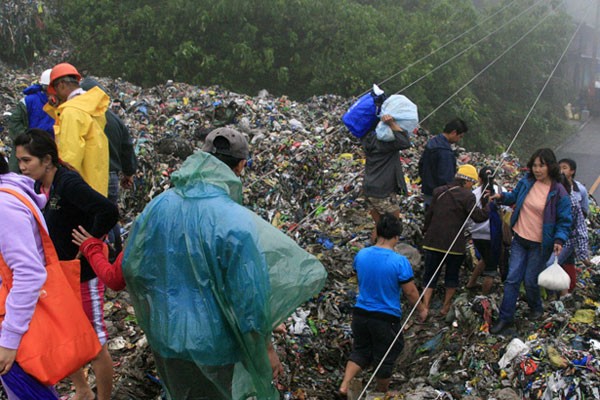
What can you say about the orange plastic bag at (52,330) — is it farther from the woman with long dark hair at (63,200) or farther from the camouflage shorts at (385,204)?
the camouflage shorts at (385,204)

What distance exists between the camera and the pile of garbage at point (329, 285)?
425cm

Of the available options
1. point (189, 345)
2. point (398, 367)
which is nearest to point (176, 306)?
point (189, 345)

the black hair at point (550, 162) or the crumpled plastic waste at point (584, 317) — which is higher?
the black hair at point (550, 162)

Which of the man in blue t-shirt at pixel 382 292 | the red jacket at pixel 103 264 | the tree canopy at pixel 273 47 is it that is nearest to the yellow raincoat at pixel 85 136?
the red jacket at pixel 103 264

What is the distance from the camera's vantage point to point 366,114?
5.91 m

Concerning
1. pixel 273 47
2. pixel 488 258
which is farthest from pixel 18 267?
pixel 273 47

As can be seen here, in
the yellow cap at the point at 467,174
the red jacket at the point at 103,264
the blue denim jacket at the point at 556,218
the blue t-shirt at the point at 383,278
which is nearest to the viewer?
the red jacket at the point at 103,264

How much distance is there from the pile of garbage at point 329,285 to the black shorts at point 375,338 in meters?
0.33

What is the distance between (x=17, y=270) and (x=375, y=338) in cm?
245

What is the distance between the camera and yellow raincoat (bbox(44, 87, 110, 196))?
3.90 meters

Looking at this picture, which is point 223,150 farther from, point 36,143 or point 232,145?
point 36,143

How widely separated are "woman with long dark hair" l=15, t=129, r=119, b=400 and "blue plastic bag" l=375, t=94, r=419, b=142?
3207mm

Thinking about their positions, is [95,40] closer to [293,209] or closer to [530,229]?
[293,209]

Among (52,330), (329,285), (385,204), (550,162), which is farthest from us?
(385,204)
